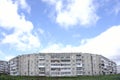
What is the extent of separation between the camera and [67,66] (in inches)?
5335

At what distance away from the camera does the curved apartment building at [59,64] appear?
440 feet

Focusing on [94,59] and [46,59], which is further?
[94,59]

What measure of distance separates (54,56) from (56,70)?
23.1 feet

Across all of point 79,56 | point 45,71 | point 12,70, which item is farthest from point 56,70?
point 12,70

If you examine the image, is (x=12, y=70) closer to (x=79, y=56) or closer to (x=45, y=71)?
(x=45, y=71)

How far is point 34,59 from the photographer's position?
455ft

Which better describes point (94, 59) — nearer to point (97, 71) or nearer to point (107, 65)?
point (97, 71)

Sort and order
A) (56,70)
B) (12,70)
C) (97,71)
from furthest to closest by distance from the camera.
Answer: (12,70) < (97,71) < (56,70)

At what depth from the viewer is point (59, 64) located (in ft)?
436

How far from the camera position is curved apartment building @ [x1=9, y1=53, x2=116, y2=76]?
134 meters

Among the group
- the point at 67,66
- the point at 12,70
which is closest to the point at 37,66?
the point at 67,66

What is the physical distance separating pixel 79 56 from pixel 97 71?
13.9 meters

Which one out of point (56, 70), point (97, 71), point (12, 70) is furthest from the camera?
point (12, 70)

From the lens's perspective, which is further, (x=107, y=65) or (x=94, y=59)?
(x=107, y=65)
